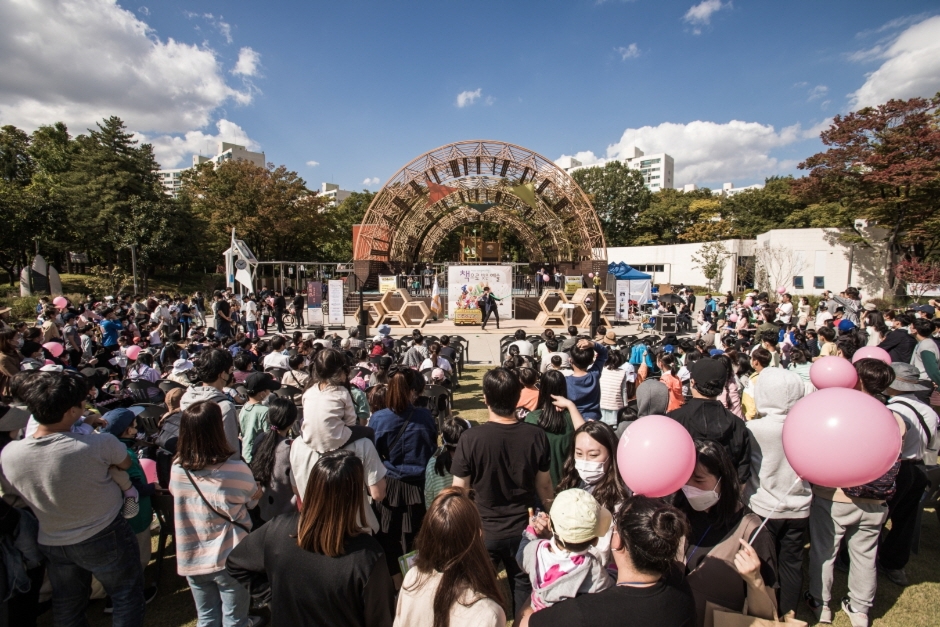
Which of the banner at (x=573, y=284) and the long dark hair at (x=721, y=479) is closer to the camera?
the long dark hair at (x=721, y=479)

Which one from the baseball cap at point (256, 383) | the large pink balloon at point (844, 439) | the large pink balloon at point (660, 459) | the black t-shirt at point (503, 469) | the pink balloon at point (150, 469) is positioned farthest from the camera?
the baseball cap at point (256, 383)

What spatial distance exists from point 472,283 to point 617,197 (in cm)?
3482

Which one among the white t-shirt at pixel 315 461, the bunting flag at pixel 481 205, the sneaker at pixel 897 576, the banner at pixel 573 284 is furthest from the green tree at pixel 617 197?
the white t-shirt at pixel 315 461

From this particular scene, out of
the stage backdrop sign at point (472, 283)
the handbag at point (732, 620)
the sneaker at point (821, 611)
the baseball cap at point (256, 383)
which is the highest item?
A: the stage backdrop sign at point (472, 283)

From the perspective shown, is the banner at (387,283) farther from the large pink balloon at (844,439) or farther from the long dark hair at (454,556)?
the long dark hair at (454,556)

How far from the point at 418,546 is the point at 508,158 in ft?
67.0

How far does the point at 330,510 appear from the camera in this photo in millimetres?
1718

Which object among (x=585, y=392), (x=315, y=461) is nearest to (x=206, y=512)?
(x=315, y=461)

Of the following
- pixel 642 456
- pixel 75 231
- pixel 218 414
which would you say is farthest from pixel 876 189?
pixel 75 231

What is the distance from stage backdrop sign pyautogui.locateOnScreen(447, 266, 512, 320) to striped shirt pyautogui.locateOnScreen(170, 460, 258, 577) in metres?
14.9

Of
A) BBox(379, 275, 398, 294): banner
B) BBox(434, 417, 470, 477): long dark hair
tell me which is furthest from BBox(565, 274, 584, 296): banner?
BBox(434, 417, 470, 477): long dark hair

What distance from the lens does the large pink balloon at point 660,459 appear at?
7.43 feet

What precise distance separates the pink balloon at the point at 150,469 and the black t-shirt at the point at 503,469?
2.57 metres

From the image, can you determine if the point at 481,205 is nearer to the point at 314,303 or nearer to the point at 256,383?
the point at 314,303
